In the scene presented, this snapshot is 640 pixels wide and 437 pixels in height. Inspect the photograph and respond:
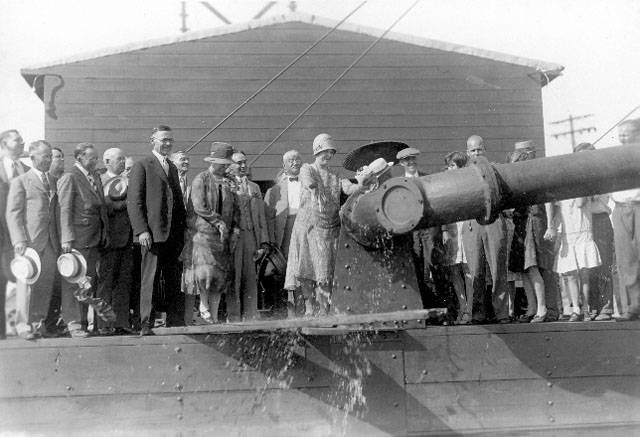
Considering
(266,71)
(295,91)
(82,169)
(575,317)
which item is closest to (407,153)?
(575,317)

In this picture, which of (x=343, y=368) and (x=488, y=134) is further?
(x=488, y=134)

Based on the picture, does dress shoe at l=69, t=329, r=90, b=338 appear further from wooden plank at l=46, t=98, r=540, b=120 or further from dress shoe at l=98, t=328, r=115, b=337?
wooden plank at l=46, t=98, r=540, b=120

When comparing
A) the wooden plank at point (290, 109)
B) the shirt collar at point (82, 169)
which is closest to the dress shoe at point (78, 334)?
the shirt collar at point (82, 169)

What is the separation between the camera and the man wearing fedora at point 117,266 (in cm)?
585

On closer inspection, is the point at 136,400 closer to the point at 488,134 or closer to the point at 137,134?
the point at 137,134

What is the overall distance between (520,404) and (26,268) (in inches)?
153

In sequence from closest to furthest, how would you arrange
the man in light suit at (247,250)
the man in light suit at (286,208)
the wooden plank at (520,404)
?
the wooden plank at (520,404) → the man in light suit at (247,250) → the man in light suit at (286,208)

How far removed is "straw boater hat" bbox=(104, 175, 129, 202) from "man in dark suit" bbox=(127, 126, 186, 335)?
2.19ft

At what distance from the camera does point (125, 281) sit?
6.10 metres

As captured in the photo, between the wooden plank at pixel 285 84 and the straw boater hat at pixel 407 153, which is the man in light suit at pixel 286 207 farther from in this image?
the wooden plank at pixel 285 84

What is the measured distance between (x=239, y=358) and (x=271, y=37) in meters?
7.57

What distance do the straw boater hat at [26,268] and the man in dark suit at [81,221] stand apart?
25 centimetres

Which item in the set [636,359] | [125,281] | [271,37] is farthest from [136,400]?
[271,37]

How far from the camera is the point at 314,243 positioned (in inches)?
226
